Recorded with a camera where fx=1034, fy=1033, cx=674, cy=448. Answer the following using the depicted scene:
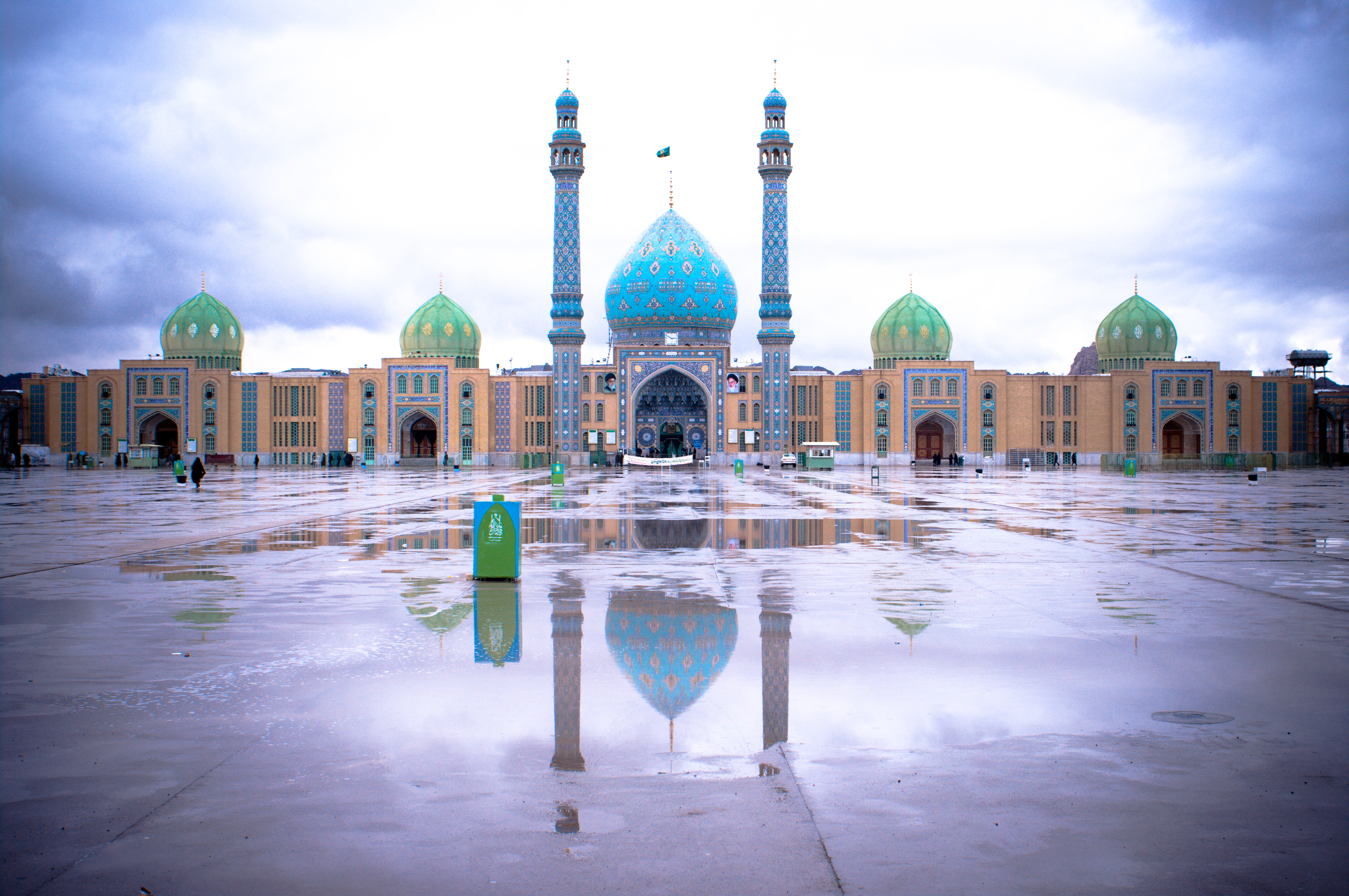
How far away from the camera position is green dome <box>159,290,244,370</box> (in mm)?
62500

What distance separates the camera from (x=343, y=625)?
24.9 ft

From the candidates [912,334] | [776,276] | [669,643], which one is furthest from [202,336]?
[669,643]

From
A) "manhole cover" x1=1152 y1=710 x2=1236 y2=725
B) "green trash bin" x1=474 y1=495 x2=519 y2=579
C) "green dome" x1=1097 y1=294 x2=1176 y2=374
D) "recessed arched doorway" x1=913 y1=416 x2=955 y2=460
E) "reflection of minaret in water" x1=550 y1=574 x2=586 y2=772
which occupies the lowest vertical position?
"manhole cover" x1=1152 y1=710 x2=1236 y2=725

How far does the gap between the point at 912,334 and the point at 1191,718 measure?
5841cm

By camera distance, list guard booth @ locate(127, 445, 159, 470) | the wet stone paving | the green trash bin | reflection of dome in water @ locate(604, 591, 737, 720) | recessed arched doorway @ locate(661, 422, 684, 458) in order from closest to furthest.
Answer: the wet stone paving → reflection of dome in water @ locate(604, 591, 737, 720) → the green trash bin → guard booth @ locate(127, 445, 159, 470) → recessed arched doorway @ locate(661, 422, 684, 458)

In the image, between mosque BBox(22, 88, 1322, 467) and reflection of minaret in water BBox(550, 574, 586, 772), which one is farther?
mosque BBox(22, 88, 1322, 467)

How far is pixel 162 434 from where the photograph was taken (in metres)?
64.2

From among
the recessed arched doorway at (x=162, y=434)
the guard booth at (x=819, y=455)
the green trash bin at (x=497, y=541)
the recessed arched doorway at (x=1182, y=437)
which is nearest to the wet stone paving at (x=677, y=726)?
the green trash bin at (x=497, y=541)

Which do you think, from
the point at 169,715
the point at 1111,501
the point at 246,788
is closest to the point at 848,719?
the point at 246,788

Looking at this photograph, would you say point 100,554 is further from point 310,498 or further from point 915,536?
point 310,498

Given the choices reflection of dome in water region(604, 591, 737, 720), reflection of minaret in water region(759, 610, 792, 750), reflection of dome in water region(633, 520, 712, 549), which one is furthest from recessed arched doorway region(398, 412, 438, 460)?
reflection of minaret in water region(759, 610, 792, 750)

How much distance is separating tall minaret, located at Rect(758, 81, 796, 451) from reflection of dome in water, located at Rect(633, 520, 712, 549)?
4120 centimetres

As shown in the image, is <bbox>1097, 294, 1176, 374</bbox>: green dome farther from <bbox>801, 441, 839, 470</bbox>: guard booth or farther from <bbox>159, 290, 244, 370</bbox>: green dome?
<bbox>159, 290, 244, 370</bbox>: green dome

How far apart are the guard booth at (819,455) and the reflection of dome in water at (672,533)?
35.8 meters
